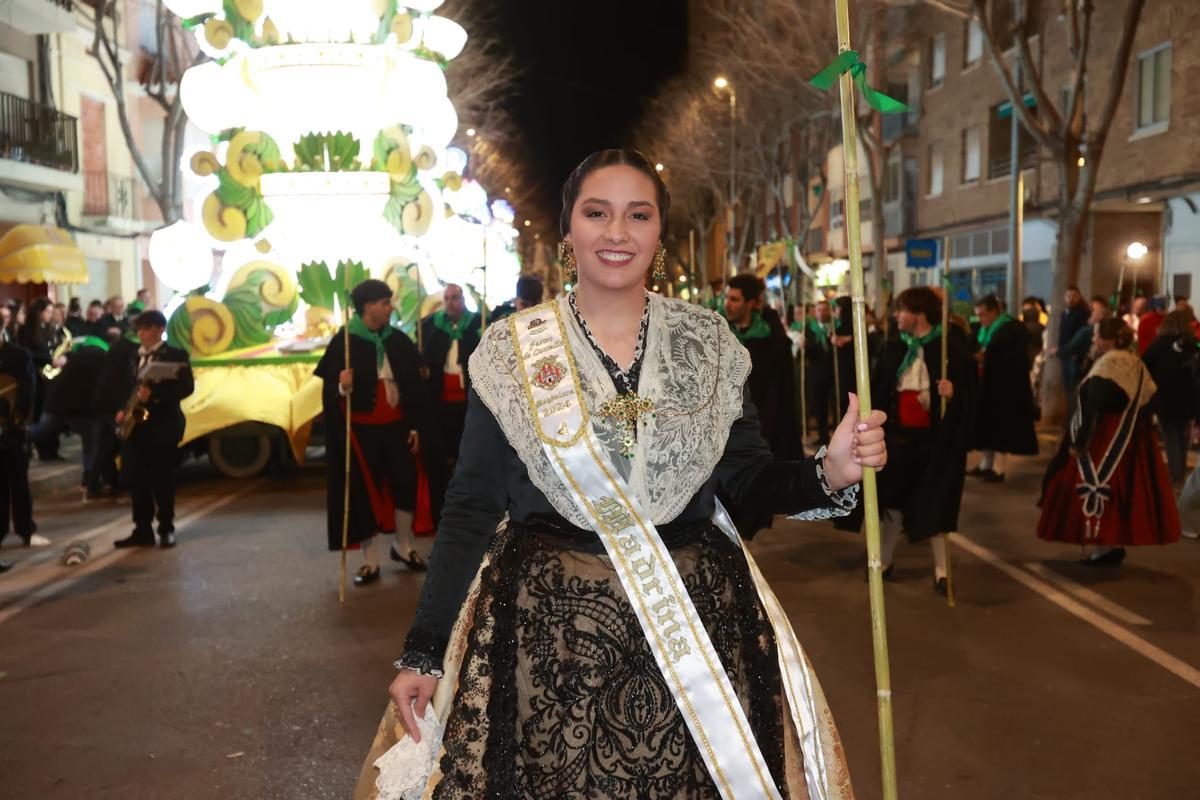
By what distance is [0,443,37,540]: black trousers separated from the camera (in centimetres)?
871

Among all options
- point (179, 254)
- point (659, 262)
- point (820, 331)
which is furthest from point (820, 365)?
point (659, 262)

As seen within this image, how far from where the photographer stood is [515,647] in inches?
94.6

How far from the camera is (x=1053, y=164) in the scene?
27359 millimetres

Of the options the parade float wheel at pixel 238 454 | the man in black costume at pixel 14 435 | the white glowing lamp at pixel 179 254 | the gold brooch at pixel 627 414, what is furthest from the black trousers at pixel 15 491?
the gold brooch at pixel 627 414

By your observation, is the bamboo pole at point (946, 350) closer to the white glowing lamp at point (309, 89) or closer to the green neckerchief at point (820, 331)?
the green neckerchief at point (820, 331)

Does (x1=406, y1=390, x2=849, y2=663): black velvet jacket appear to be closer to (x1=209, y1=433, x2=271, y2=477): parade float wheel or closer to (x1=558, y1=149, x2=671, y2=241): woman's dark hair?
(x1=558, y1=149, x2=671, y2=241): woman's dark hair

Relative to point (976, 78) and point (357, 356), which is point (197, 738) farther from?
point (976, 78)

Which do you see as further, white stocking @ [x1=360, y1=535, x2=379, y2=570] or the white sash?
white stocking @ [x1=360, y1=535, x2=379, y2=570]

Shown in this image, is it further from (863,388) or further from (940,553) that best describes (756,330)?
(863,388)

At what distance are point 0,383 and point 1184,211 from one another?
20.3 m

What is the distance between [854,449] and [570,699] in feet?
2.48

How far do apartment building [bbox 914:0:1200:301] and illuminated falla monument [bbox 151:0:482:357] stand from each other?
29.1 ft

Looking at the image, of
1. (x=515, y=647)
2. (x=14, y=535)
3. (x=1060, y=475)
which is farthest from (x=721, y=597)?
(x=14, y=535)

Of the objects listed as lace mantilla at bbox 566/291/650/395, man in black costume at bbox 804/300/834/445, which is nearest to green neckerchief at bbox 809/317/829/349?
man in black costume at bbox 804/300/834/445
